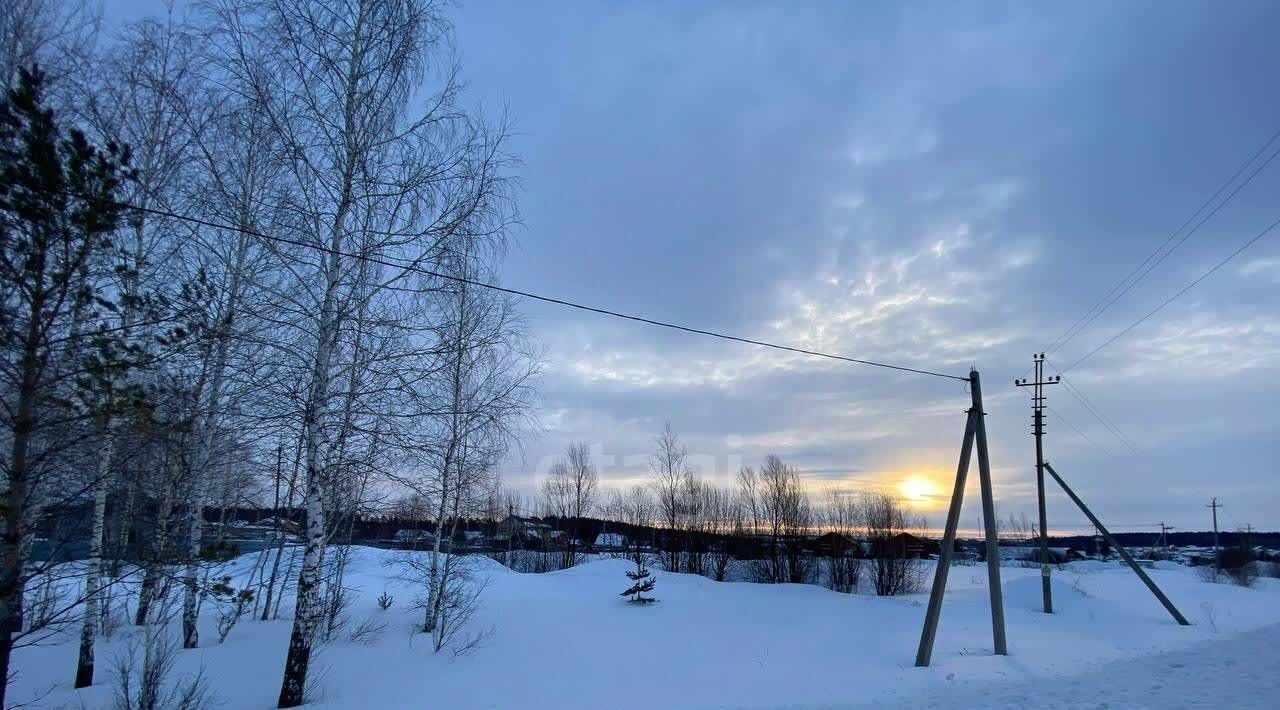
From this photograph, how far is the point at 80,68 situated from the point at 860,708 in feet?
40.6

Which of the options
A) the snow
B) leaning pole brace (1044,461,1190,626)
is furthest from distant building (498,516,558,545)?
leaning pole brace (1044,461,1190,626)

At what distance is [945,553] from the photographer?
12.7 m

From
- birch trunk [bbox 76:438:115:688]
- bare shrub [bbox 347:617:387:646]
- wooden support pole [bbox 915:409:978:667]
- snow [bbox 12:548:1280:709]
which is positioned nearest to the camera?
birch trunk [bbox 76:438:115:688]

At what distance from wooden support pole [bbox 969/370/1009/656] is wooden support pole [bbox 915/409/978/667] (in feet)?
0.74

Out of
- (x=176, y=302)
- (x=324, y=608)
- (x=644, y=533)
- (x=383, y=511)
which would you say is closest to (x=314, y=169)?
(x=176, y=302)

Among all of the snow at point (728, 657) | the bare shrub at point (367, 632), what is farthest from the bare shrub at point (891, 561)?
the bare shrub at point (367, 632)

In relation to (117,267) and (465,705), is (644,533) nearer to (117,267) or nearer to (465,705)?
(465,705)

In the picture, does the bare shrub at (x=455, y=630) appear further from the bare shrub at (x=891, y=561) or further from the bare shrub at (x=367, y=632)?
the bare shrub at (x=891, y=561)

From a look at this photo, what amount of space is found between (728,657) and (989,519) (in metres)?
6.17

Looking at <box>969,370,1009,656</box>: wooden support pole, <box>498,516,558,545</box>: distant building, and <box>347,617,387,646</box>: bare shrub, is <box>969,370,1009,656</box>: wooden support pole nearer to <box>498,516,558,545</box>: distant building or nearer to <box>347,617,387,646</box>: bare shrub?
<box>347,617,387,646</box>: bare shrub

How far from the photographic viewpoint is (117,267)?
20.3 feet

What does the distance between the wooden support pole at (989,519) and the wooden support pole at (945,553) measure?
8.8 inches

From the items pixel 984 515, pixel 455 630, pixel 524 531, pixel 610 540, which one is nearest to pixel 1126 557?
pixel 984 515

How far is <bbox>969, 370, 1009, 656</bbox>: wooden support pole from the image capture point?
13.1 m
